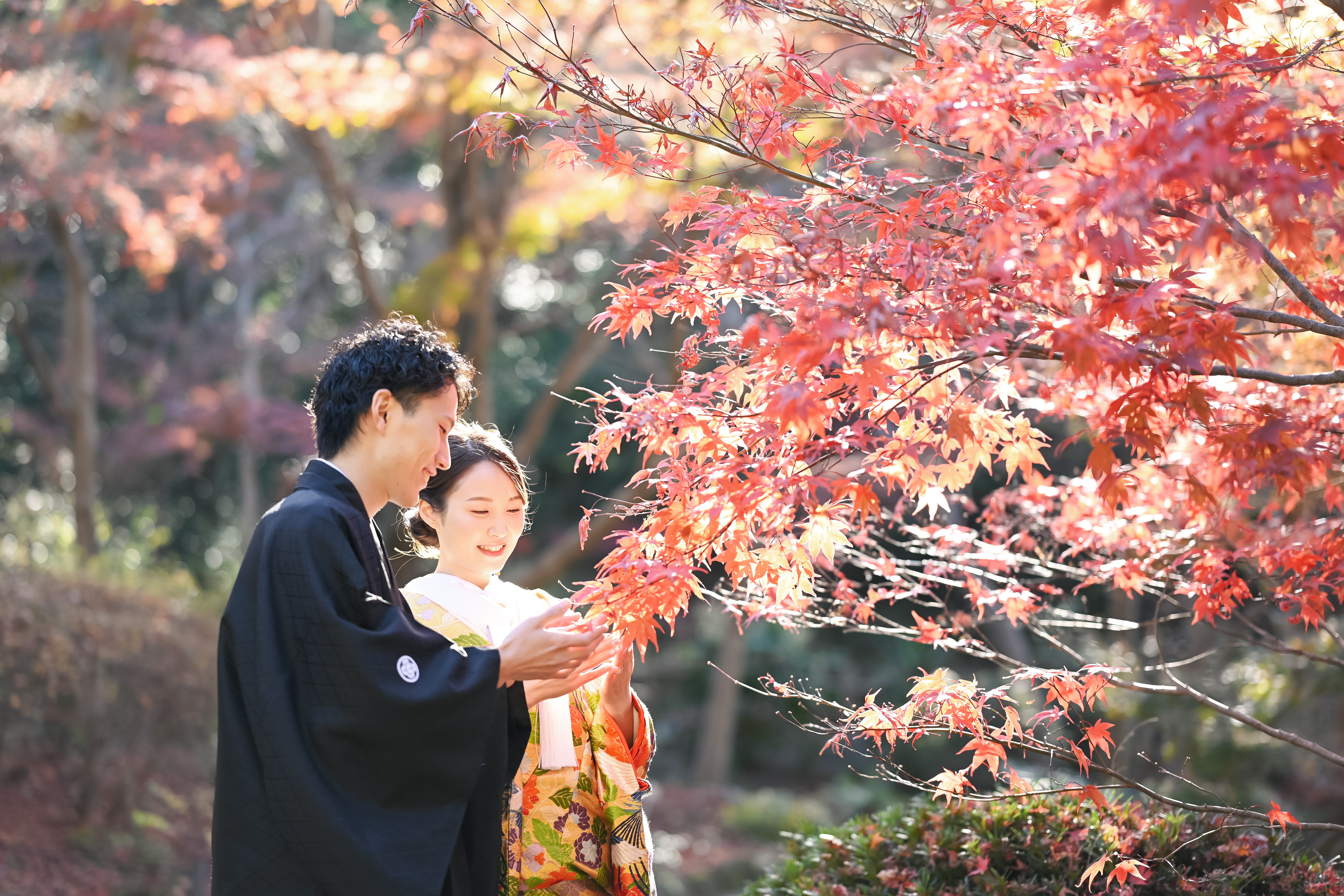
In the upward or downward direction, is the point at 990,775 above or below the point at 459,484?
below

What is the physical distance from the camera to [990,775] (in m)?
10.9

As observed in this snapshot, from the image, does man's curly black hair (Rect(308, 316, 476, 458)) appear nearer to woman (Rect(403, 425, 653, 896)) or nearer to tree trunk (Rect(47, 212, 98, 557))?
woman (Rect(403, 425, 653, 896))

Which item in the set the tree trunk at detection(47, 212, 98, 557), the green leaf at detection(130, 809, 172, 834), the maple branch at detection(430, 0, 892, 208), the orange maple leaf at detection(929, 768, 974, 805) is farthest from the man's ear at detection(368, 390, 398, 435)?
the tree trunk at detection(47, 212, 98, 557)

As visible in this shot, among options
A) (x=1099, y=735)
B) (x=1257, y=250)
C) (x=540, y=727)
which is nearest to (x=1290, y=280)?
(x=1257, y=250)

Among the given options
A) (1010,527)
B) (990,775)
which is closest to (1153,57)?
(1010,527)

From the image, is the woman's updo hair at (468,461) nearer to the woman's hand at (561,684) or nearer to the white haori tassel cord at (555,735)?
the white haori tassel cord at (555,735)

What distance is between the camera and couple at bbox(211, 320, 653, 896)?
226 centimetres

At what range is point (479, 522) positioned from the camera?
2.98m

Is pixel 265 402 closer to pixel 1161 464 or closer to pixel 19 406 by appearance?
pixel 19 406

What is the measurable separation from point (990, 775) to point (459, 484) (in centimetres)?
930

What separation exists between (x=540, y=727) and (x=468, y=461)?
0.72 metres

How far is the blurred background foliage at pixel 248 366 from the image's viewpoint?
7.43 meters

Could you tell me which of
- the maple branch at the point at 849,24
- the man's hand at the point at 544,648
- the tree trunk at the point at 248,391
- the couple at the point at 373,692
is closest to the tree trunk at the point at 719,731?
the tree trunk at the point at 248,391

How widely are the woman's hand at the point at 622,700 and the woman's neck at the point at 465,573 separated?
1.40 feet
